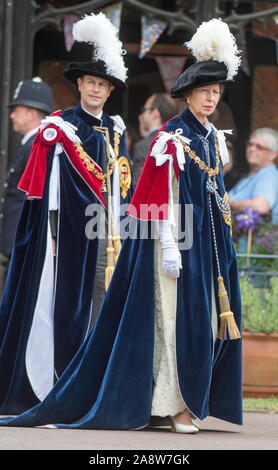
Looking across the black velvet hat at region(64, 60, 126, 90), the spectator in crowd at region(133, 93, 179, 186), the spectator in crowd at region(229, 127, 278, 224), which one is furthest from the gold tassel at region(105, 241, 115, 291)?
the spectator in crowd at region(229, 127, 278, 224)

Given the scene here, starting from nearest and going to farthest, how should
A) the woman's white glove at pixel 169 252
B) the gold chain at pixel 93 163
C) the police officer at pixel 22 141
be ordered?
1. the woman's white glove at pixel 169 252
2. the gold chain at pixel 93 163
3. the police officer at pixel 22 141

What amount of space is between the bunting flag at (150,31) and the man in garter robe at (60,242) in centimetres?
288

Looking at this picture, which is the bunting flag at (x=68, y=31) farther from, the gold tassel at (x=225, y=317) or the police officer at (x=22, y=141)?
the gold tassel at (x=225, y=317)

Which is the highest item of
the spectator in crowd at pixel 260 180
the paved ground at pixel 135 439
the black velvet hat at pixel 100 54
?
the black velvet hat at pixel 100 54

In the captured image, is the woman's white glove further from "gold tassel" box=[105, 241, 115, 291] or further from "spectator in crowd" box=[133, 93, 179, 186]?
"spectator in crowd" box=[133, 93, 179, 186]

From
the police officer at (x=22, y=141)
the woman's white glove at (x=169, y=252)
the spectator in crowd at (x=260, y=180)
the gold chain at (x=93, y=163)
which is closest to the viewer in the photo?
the woman's white glove at (x=169, y=252)

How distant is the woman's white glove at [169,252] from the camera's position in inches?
223

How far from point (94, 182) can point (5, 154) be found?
8.62 feet

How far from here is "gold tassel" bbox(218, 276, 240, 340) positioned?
5719mm

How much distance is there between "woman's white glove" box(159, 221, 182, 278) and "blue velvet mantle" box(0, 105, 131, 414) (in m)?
1.16

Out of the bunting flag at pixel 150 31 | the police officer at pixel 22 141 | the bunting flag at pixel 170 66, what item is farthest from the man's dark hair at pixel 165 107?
the police officer at pixel 22 141

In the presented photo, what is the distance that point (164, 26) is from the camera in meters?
9.91
